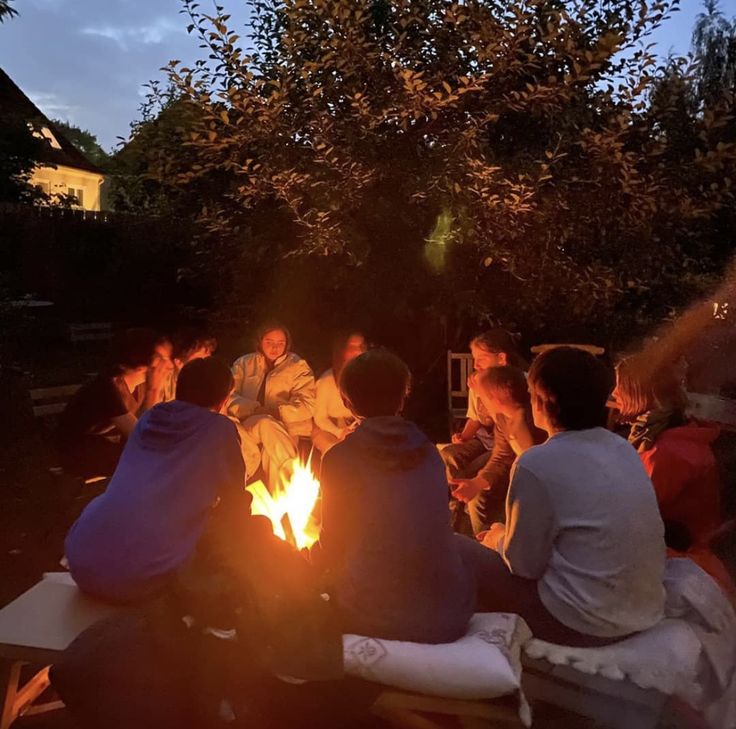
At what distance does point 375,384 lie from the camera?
9.66ft

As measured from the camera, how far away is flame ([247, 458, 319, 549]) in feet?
13.9

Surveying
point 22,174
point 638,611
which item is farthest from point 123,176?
point 638,611

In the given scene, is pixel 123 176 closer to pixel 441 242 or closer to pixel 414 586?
pixel 441 242

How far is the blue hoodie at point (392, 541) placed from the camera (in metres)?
2.71

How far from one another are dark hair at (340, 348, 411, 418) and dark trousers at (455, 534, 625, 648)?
71cm

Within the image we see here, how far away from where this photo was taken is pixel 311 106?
6285mm

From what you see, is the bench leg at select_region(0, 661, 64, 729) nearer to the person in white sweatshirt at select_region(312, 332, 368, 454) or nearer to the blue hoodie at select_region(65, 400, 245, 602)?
the blue hoodie at select_region(65, 400, 245, 602)

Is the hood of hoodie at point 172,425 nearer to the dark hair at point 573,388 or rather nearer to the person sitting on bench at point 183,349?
the dark hair at point 573,388

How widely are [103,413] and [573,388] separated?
10.4 ft

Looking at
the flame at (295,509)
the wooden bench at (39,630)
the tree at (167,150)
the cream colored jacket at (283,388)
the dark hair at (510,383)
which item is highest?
the tree at (167,150)

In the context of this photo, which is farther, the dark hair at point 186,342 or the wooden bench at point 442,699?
the dark hair at point 186,342

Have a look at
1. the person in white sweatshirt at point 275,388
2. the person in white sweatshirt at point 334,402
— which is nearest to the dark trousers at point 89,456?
the person in white sweatshirt at point 275,388

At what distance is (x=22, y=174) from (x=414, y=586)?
1456 centimetres

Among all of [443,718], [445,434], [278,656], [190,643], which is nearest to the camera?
[278,656]
